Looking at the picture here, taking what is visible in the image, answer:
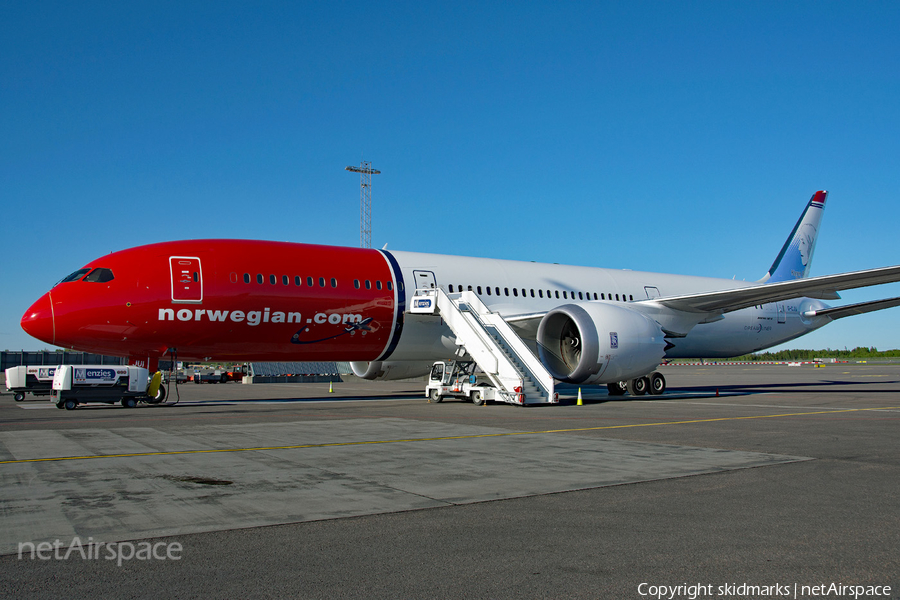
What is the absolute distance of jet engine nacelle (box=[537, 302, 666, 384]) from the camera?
17.2 m

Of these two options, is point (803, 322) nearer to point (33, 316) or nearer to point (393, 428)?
point (393, 428)

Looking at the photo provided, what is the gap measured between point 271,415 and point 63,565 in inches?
413

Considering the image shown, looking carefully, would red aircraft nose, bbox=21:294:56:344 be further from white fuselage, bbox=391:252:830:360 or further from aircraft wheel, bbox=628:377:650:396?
aircraft wheel, bbox=628:377:650:396

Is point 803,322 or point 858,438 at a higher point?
point 803,322

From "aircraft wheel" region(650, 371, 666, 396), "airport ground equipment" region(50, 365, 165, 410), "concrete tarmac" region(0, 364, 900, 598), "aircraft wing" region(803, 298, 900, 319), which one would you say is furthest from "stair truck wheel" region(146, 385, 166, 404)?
"aircraft wing" region(803, 298, 900, 319)

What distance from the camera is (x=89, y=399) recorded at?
17.7 m

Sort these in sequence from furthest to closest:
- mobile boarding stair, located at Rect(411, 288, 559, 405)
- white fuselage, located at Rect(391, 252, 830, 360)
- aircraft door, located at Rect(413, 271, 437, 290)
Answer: white fuselage, located at Rect(391, 252, 830, 360), aircraft door, located at Rect(413, 271, 437, 290), mobile boarding stair, located at Rect(411, 288, 559, 405)

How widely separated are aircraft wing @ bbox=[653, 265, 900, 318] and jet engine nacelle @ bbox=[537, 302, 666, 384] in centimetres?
208

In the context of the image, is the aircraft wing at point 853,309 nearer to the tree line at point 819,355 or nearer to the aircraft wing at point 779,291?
the aircraft wing at point 779,291

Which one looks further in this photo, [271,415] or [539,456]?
[271,415]

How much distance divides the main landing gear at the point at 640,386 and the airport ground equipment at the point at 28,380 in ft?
60.4

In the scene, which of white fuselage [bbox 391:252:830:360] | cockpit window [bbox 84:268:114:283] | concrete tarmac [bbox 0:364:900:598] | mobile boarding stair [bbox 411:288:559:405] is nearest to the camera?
concrete tarmac [bbox 0:364:900:598]

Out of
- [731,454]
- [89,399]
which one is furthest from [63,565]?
[89,399]

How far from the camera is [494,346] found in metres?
17.3
